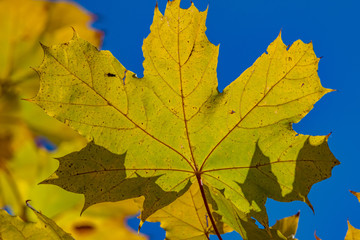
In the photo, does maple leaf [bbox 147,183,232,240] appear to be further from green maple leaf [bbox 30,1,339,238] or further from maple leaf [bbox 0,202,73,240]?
maple leaf [bbox 0,202,73,240]

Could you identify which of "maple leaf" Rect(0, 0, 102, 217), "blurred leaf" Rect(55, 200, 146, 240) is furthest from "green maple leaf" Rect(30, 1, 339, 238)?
"maple leaf" Rect(0, 0, 102, 217)

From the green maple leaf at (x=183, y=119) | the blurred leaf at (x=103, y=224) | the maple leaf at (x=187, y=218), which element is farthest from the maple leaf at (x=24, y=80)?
the green maple leaf at (x=183, y=119)

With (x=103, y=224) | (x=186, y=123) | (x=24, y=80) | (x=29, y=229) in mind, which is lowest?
(x=29, y=229)

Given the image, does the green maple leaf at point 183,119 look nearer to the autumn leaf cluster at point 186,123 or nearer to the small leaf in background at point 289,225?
the autumn leaf cluster at point 186,123

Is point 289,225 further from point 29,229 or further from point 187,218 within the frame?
point 29,229

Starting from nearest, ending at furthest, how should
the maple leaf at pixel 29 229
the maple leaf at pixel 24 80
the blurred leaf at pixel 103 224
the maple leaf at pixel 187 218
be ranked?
the maple leaf at pixel 29 229, the maple leaf at pixel 187 218, the blurred leaf at pixel 103 224, the maple leaf at pixel 24 80

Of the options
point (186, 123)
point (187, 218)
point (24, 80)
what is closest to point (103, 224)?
point (24, 80)
